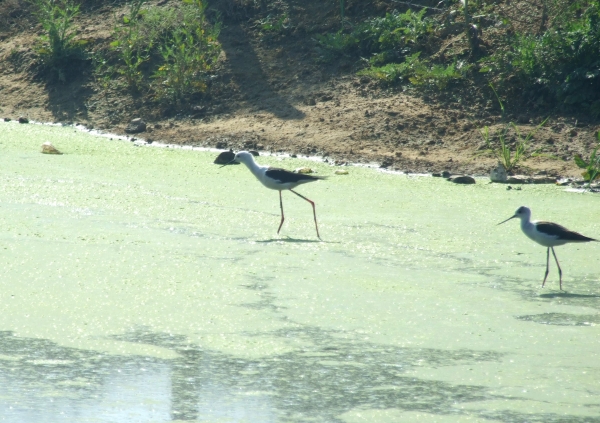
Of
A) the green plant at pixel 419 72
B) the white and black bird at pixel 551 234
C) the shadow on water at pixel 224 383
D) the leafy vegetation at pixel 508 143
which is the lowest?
the shadow on water at pixel 224 383

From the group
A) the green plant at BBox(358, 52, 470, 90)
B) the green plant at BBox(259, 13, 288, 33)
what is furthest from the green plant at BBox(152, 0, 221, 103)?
the green plant at BBox(358, 52, 470, 90)

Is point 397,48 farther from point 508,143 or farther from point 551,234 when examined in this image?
point 551,234

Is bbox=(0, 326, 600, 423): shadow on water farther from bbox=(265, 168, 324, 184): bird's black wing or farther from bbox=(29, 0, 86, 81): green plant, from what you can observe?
bbox=(29, 0, 86, 81): green plant

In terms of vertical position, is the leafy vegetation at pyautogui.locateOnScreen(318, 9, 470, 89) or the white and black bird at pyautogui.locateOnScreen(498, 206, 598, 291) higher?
the leafy vegetation at pyautogui.locateOnScreen(318, 9, 470, 89)

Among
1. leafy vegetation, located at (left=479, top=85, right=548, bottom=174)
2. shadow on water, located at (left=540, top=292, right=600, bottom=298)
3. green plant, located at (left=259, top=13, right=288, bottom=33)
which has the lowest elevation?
shadow on water, located at (left=540, top=292, right=600, bottom=298)

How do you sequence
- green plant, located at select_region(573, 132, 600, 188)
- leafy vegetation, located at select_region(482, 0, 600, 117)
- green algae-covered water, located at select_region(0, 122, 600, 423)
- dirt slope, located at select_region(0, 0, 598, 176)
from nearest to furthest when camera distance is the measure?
green algae-covered water, located at select_region(0, 122, 600, 423), green plant, located at select_region(573, 132, 600, 188), dirt slope, located at select_region(0, 0, 598, 176), leafy vegetation, located at select_region(482, 0, 600, 117)

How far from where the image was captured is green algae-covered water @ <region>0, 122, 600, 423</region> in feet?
11.0

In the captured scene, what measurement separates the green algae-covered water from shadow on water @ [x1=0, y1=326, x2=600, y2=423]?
0.01 meters

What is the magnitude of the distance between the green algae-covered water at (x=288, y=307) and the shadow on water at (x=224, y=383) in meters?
0.01

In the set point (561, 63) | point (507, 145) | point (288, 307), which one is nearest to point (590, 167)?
point (507, 145)

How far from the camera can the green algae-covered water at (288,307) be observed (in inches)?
132

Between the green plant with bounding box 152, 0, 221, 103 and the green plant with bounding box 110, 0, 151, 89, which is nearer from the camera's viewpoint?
the green plant with bounding box 152, 0, 221, 103

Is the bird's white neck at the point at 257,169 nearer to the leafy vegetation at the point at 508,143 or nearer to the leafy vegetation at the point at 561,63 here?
the leafy vegetation at the point at 508,143

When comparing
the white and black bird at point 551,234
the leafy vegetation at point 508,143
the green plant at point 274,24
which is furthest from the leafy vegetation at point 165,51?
the white and black bird at point 551,234
